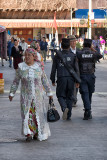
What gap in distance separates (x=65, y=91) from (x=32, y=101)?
2.52 meters

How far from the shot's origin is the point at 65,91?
449 inches

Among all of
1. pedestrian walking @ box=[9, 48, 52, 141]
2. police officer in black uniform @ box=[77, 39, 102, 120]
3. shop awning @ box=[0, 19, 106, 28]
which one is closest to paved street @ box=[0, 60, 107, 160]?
pedestrian walking @ box=[9, 48, 52, 141]

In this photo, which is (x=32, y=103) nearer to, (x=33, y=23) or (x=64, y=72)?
(x=64, y=72)

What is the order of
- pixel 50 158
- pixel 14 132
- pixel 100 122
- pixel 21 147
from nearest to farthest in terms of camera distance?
pixel 50 158, pixel 21 147, pixel 14 132, pixel 100 122

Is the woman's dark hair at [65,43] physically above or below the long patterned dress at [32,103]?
above

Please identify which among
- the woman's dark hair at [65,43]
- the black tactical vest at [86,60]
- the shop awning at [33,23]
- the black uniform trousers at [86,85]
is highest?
the woman's dark hair at [65,43]

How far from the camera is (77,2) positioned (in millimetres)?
73938

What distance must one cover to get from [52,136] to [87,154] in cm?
165

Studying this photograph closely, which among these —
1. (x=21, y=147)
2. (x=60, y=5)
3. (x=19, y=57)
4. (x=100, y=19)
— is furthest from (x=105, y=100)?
(x=60, y=5)

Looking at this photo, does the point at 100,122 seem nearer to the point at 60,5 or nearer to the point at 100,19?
the point at 100,19

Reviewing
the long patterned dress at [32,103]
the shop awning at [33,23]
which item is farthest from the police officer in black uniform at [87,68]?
the shop awning at [33,23]

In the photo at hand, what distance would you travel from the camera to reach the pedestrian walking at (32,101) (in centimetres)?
888

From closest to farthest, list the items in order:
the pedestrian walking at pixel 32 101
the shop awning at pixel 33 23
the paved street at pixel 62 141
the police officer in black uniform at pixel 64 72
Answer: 1. the paved street at pixel 62 141
2. the pedestrian walking at pixel 32 101
3. the police officer in black uniform at pixel 64 72
4. the shop awning at pixel 33 23

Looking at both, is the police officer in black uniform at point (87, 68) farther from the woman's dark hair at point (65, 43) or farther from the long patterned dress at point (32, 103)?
the long patterned dress at point (32, 103)
